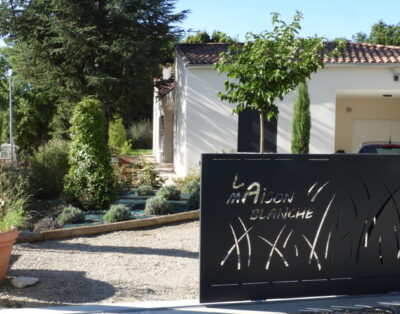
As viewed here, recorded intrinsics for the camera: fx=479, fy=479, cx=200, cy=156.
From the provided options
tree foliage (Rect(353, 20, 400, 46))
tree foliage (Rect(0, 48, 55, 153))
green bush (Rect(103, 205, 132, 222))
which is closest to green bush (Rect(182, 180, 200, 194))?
green bush (Rect(103, 205, 132, 222))

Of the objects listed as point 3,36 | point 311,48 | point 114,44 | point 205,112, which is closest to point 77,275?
point 311,48

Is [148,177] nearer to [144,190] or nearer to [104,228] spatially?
[144,190]

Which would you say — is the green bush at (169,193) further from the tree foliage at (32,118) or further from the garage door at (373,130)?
the tree foliage at (32,118)

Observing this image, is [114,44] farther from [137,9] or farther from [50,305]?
[50,305]

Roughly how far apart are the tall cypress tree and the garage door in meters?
6.59

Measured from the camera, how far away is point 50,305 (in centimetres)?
509

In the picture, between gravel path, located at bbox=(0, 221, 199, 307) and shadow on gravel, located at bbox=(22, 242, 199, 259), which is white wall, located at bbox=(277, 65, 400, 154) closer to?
gravel path, located at bbox=(0, 221, 199, 307)

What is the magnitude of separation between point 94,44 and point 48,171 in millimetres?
8831

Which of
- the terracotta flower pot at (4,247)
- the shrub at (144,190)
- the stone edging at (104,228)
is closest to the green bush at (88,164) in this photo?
the stone edging at (104,228)

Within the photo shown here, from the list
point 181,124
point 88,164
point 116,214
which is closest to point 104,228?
point 116,214

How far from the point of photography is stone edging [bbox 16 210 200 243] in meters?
8.32

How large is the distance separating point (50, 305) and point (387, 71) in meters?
15.2

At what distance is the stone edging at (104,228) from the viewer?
8320mm

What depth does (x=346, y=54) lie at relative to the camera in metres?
17.8
